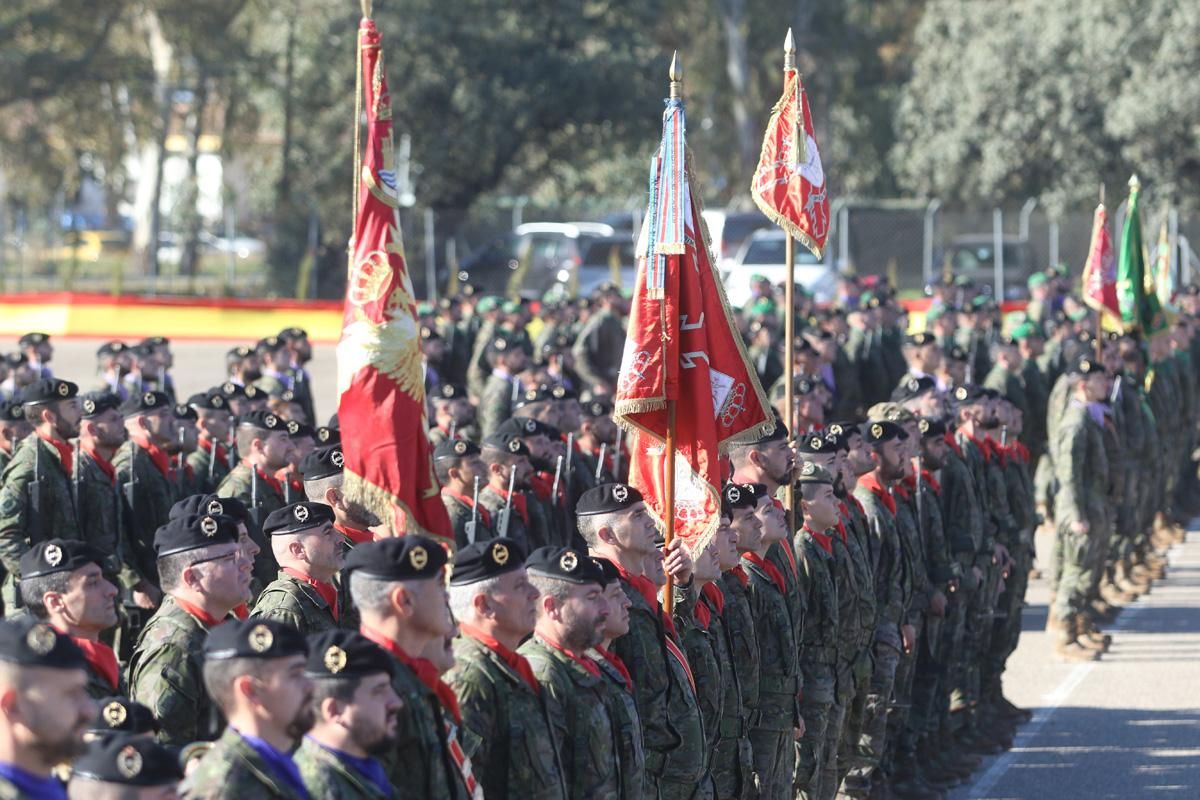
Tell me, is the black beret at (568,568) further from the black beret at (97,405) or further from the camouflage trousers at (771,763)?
the black beret at (97,405)

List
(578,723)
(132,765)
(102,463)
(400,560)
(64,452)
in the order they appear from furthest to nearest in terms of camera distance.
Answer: (102,463)
(64,452)
(578,723)
(400,560)
(132,765)

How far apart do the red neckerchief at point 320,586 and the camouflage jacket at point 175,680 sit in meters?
0.71

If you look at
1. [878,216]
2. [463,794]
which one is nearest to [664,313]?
[463,794]

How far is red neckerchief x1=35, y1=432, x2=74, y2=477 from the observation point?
1012 cm

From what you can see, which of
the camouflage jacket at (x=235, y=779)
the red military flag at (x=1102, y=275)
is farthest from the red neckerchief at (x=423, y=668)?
the red military flag at (x=1102, y=275)

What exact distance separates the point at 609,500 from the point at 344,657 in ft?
7.45

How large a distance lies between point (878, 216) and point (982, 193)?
10671mm

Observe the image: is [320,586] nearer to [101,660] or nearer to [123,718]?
[101,660]

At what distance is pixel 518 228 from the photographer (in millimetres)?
32469

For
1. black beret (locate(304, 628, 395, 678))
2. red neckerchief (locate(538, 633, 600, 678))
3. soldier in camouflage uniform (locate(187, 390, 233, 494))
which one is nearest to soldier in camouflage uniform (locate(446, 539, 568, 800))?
red neckerchief (locate(538, 633, 600, 678))

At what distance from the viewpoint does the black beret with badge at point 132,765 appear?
14.5ft

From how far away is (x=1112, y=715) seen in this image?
38.0 ft

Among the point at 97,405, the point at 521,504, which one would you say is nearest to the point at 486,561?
the point at 521,504

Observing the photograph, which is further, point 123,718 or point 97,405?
point 97,405
